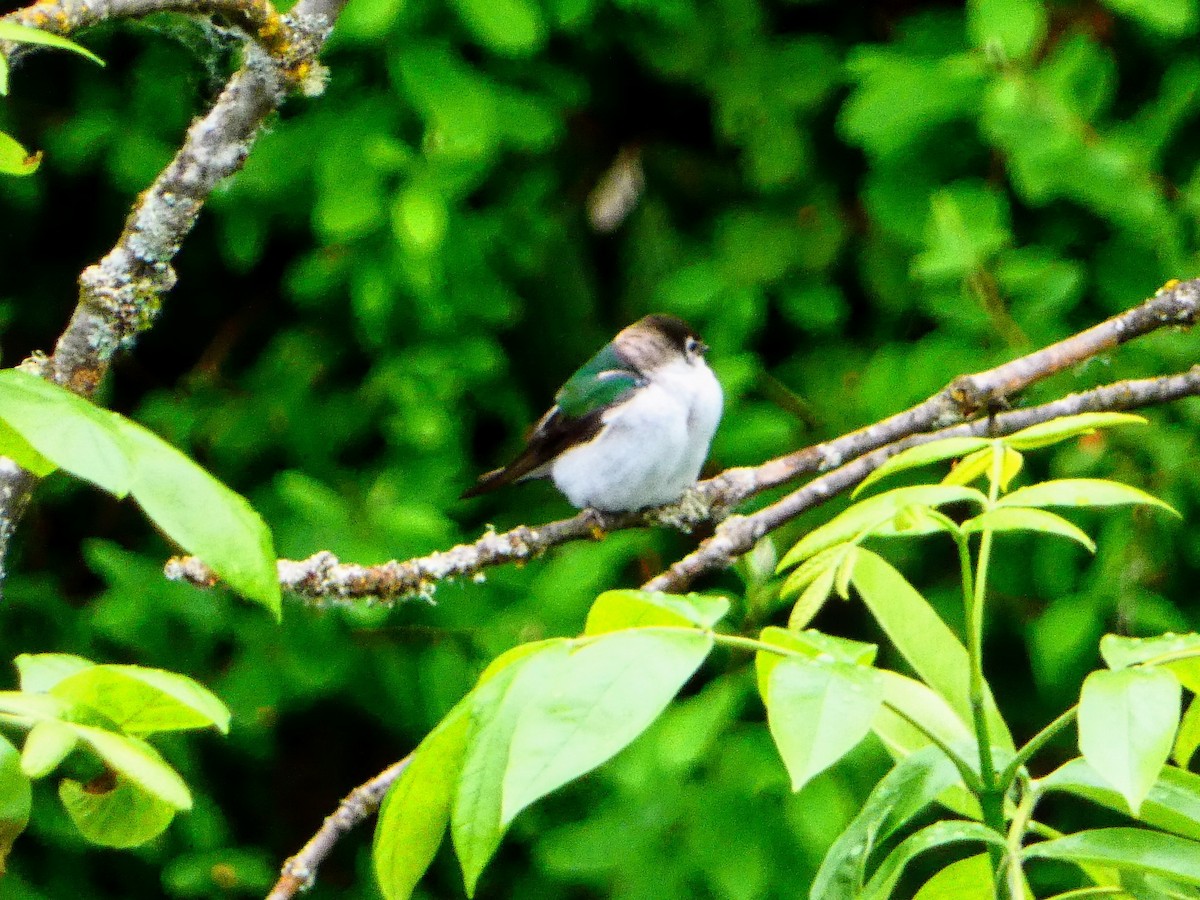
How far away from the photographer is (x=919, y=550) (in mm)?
2752

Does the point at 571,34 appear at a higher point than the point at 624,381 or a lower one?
higher

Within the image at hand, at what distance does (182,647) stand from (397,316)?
0.76 meters

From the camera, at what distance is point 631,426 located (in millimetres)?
2912

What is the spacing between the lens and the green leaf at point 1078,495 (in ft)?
2.30

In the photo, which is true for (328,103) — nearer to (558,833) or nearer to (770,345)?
(770,345)

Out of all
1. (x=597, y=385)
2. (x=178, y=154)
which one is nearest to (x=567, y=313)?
(x=597, y=385)

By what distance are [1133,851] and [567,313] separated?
2.51 meters

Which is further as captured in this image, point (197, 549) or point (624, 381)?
point (624, 381)

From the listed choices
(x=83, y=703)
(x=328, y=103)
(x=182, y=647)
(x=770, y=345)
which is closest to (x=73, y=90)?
(x=328, y=103)

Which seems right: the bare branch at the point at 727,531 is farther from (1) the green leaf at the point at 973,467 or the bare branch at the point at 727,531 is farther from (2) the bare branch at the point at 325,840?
(1) the green leaf at the point at 973,467

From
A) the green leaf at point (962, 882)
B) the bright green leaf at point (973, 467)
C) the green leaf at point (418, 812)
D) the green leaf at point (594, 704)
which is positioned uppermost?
the bright green leaf at point (973, 467)

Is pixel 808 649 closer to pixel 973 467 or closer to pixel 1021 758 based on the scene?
pixel 1021 758

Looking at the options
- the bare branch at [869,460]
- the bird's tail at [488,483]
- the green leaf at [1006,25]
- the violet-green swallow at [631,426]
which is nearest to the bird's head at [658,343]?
the violet-green swallow at [631,426]

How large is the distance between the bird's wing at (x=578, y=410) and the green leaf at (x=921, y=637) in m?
2.00
